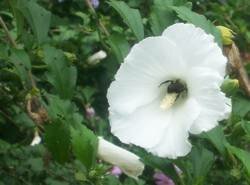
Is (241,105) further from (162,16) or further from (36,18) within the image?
(36,18)

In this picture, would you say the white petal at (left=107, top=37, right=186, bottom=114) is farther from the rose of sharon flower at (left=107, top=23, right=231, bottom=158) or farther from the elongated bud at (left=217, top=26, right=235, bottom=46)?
the elongated bud at (left=217, top=26, right=235, bottom=46)

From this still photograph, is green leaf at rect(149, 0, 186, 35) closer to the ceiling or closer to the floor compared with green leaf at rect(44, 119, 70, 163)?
closer to the ceiling

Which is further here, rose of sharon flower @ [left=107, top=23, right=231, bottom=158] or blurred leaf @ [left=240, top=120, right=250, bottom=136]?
blurred leaf @ [left=240, top=120, right=250, bottom=136]

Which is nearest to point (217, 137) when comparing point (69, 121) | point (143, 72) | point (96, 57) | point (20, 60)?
point (143, 72)

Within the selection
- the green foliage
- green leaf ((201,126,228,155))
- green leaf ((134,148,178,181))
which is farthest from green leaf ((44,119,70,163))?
green leaf ((201,126,228,155))

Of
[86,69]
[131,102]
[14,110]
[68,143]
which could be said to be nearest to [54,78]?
[68,143]

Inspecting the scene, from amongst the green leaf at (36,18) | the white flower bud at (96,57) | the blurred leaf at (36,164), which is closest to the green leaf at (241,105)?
the green leaf at (36,18)
